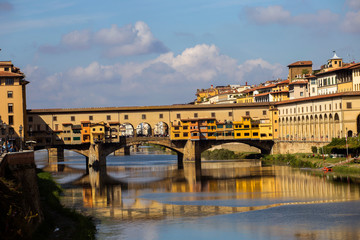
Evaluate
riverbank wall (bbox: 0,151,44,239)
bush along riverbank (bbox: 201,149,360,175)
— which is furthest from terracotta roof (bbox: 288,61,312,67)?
riverbank wall (bbox: 0,151,44,239)

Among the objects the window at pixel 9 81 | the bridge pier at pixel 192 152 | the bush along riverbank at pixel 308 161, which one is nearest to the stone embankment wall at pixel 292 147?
the bush along riverbank at pixel 308 161

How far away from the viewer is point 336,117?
73250 millimetres

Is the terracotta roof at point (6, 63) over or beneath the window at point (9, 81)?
over

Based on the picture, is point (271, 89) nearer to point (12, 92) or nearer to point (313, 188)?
point (12, 92)

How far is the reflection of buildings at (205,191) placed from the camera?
41469 mm

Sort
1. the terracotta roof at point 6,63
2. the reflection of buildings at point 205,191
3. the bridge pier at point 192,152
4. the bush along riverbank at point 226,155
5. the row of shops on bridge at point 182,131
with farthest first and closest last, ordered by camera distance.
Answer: the bush along riverbank at point 226,155, the bridge pier at point 192,152, the row of shops on bridge at point 182,131, the terracotta roof at point 6,63, the reflection of buildings at point 205,191

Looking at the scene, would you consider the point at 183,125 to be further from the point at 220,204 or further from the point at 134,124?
the point at 220,204

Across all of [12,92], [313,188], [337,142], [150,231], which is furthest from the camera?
[12,92]

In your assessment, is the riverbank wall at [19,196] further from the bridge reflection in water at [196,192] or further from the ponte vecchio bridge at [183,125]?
the ponte vecchio bridge at [183,125]

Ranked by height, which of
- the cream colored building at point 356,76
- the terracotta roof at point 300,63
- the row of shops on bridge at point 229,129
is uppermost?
the terracotta roof at point 300,63

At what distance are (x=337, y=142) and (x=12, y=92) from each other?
37149 mm

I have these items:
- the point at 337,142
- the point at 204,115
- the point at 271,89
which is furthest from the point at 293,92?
the point at 337,142

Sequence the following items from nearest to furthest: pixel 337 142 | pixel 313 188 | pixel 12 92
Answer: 1. pixel 313 188
2. pixel 337 142
3. pixel 12 92

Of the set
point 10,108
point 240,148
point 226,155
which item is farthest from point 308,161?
point 10,108
